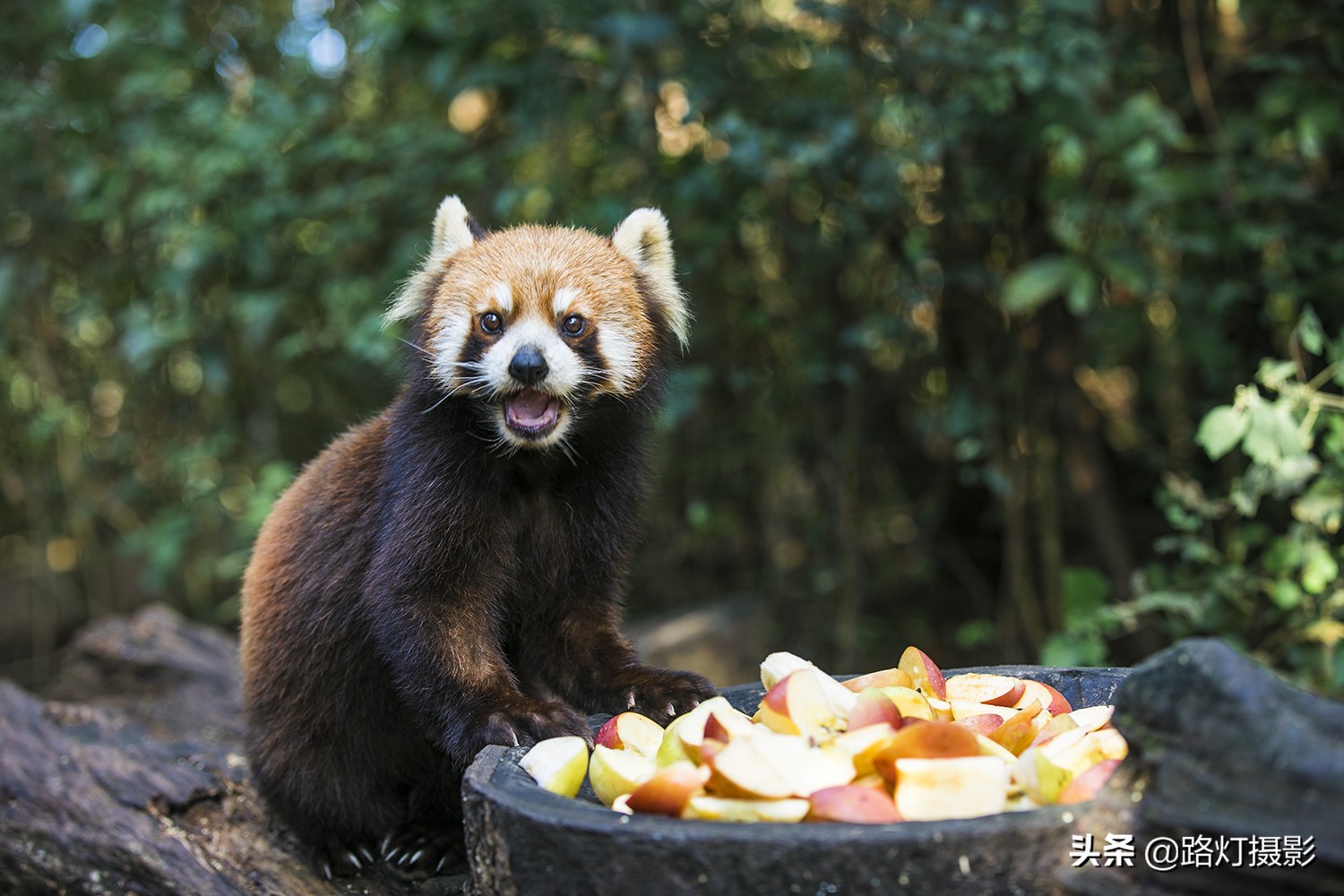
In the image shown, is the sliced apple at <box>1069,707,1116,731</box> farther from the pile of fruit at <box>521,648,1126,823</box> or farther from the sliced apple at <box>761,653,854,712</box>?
the sliced apple at <box>761,653,854,712</box>

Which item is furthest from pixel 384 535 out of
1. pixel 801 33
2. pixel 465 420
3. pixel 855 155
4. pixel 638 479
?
pixel 801 33

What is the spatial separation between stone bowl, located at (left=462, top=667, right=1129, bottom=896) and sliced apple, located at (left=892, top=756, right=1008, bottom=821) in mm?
149

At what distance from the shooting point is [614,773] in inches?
89.9

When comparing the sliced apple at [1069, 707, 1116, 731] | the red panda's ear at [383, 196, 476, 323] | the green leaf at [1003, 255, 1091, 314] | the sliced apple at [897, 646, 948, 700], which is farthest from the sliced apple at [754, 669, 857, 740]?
the green leaf at [1003, 255, 1091, 314]

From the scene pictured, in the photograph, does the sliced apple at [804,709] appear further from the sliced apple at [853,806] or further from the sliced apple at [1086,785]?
the sliced apple at [1086,785]

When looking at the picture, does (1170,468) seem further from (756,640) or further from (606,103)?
(606,103)

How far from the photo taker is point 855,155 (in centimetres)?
514

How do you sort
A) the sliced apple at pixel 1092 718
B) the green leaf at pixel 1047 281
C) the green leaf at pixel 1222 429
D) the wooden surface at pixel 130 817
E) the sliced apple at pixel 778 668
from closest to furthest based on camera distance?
the sliced apple at pixel 1092 718, the sliced apple at pixel 778 668, the wooden surface at pixel 130 817, the green leaf at pixel 1222 429, the green leaf at pixel 1047 281

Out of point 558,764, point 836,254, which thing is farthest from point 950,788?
point 836,254

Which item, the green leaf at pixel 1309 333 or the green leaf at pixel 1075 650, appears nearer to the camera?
the green leaf at pixel 1309 333

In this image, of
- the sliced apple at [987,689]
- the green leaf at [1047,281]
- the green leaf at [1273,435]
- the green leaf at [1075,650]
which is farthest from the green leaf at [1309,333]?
the sliced apple at [987,689]

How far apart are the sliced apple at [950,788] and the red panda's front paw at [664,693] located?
935 millimetres

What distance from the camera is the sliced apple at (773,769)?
2.07 metres

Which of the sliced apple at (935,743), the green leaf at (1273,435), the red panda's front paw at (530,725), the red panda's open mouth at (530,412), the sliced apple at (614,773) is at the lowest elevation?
the red panda's front paw at (530,725)
